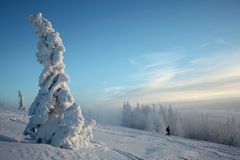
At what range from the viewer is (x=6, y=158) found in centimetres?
1370

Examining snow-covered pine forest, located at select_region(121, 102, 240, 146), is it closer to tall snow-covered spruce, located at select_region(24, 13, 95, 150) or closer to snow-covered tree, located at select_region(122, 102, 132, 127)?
snow-covered tree, located at select_region(122, 102, 132, 127)

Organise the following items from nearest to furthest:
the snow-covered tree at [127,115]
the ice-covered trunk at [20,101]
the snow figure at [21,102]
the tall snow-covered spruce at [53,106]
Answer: the tall snow-covered spruce at [53,106] < the snow figure at [21,102] < the ice-covered trunk at [20,101] < the snow-covered tree at [127,115]

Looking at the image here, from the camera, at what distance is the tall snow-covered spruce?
18875 mm

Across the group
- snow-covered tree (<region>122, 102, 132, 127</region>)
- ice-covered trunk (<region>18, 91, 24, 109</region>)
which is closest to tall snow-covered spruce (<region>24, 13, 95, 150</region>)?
ice-covered trunk (<region>18, 91, 24, 109</region>)

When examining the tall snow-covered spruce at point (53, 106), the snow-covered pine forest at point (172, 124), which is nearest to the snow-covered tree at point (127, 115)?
the snow-covered pine forest at point (172, 124)

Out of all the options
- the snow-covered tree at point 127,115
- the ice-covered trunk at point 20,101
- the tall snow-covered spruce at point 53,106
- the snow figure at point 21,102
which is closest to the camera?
the tall snow-covered spruce at point 53,106

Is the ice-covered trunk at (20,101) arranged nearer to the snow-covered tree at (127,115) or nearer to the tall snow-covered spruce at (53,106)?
the tall snow-covered spruce at (53,106)

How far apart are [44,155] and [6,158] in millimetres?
2577

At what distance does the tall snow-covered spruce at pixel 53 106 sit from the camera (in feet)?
61.9

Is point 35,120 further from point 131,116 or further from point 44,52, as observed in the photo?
point 131,116

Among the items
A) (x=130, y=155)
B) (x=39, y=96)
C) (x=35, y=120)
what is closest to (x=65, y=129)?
(x=35, y=120)

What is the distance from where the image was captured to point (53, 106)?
20250 millimetres

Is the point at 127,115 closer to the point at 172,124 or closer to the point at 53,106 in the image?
the point at 172,124

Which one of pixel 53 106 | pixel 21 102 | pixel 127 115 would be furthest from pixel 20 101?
pixel 127 115
